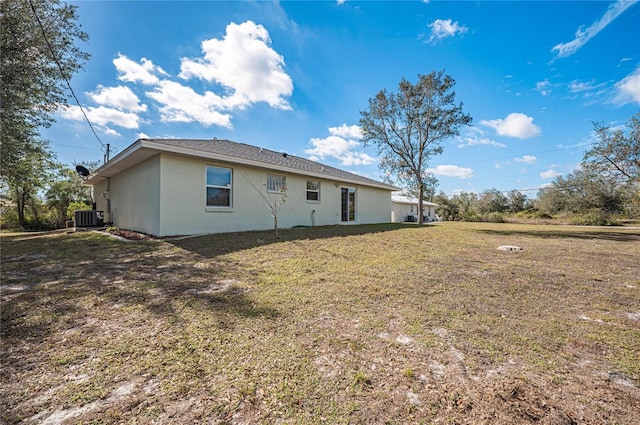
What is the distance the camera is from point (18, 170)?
9.27 m

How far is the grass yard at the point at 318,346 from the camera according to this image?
134cm

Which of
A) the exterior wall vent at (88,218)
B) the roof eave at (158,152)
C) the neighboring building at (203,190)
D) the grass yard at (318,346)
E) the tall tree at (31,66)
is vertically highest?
the tall tree at (31,66)

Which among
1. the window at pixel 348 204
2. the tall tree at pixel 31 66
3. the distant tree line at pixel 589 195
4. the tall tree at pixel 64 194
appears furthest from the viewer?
the tall tree at pixel 64 194

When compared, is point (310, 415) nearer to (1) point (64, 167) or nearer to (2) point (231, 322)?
(2) point (231, 322)

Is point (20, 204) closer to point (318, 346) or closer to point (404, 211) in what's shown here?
point (318, 346)

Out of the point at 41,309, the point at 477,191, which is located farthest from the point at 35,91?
the point at 477,191

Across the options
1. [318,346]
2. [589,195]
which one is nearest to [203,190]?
[318,346]

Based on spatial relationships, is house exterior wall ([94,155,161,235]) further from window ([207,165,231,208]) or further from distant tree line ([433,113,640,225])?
distant tree line ([433,113,640,225])

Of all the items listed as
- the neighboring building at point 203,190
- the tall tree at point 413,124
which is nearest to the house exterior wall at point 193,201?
the neighboring building at point 203,190

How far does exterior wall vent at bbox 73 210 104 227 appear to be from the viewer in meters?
9.97

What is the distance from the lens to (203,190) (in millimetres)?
7812

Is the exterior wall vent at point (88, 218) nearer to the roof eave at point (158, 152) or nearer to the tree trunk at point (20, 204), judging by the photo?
the roof eave at point (158, 152)

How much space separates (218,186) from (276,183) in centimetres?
237

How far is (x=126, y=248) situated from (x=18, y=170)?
316 inches
